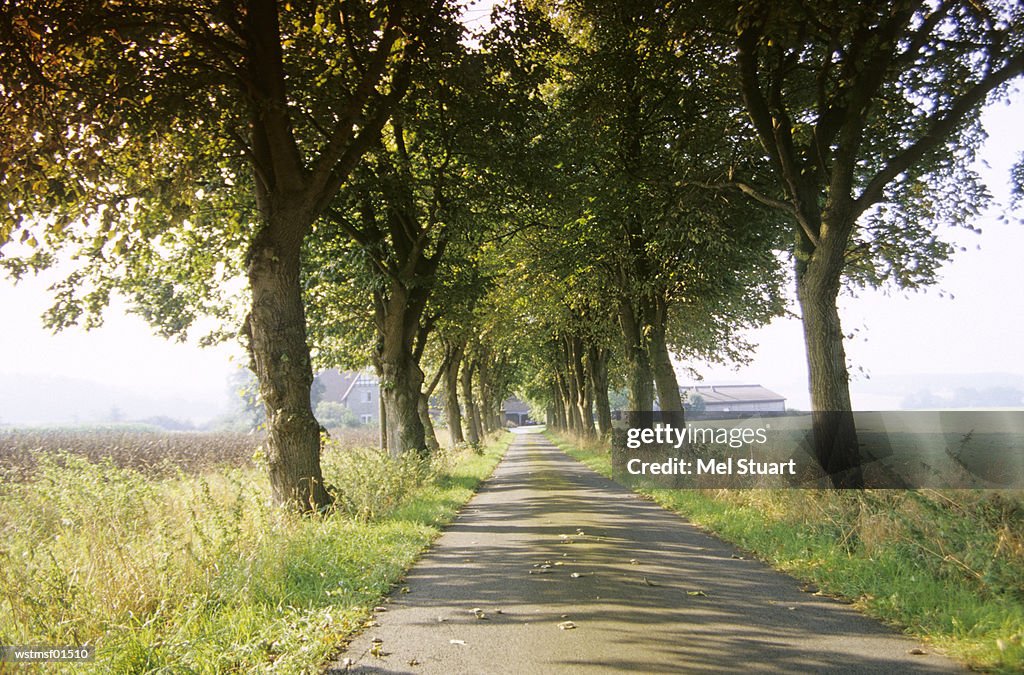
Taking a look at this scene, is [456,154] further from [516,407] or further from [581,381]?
[516,407]

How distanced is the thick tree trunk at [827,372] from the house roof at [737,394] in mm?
A: 103666

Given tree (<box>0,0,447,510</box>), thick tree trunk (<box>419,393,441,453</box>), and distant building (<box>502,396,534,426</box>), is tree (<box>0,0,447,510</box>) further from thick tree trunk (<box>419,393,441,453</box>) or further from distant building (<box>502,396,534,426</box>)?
distant building (<box>502,396,534,426</box>)

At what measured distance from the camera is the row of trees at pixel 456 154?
10.0 meters

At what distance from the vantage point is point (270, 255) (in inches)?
414

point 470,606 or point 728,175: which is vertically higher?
point 728,175

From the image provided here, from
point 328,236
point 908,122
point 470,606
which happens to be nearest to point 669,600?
point 470,606

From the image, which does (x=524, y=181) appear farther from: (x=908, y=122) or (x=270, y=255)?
(x=908, y=122)

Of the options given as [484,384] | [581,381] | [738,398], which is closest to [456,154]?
[581,381]

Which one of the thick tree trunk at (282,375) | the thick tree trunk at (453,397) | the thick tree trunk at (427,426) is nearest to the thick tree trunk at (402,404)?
the thick tree trunk at (282,375)

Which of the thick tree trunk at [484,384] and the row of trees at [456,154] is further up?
the row of trees at [456,154]

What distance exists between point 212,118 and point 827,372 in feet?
33.9

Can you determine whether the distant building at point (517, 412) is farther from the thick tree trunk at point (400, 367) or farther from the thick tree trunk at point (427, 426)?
the thick tree trunk at point (400, 367)

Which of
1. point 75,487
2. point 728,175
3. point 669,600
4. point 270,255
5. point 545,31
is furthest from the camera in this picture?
point 728,175

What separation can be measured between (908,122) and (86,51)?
13370mm
